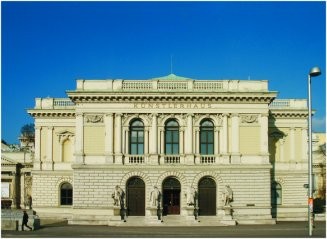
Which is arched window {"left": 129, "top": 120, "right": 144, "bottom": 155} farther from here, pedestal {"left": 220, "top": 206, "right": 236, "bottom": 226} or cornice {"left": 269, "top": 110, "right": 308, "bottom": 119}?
cornice {"left": 269, "top": 110, "right": 308, "bottom": 119}

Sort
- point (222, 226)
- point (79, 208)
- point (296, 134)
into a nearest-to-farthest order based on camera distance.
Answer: point (222, 226), point (79, 208), point (296, 134)

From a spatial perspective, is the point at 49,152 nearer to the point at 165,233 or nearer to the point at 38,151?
the point at 38,151

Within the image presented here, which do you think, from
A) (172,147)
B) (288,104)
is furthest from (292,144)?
(172,147)

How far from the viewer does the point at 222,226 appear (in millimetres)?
40438

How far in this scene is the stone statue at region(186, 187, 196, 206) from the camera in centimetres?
4266

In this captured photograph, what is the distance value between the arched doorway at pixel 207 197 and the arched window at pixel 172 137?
3.27 meters

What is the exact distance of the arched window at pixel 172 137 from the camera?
44.2 metres

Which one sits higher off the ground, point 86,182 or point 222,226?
point 86,182

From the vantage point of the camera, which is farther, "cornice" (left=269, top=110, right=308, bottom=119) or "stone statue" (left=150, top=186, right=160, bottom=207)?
"cornice" (left=269, top=110, right=308, bottom=119)

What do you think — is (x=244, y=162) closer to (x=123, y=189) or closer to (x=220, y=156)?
(x=220, y=156)

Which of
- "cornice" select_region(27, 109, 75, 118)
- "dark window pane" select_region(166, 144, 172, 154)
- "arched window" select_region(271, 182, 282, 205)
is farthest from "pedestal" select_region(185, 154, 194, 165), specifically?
"cornice" select_region(27, 109, 75, 118)

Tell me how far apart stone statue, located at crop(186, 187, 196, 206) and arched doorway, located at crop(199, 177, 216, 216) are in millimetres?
1060

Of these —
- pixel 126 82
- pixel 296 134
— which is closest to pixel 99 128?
pixel 126 82

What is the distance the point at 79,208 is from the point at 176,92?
11634 millimetres
